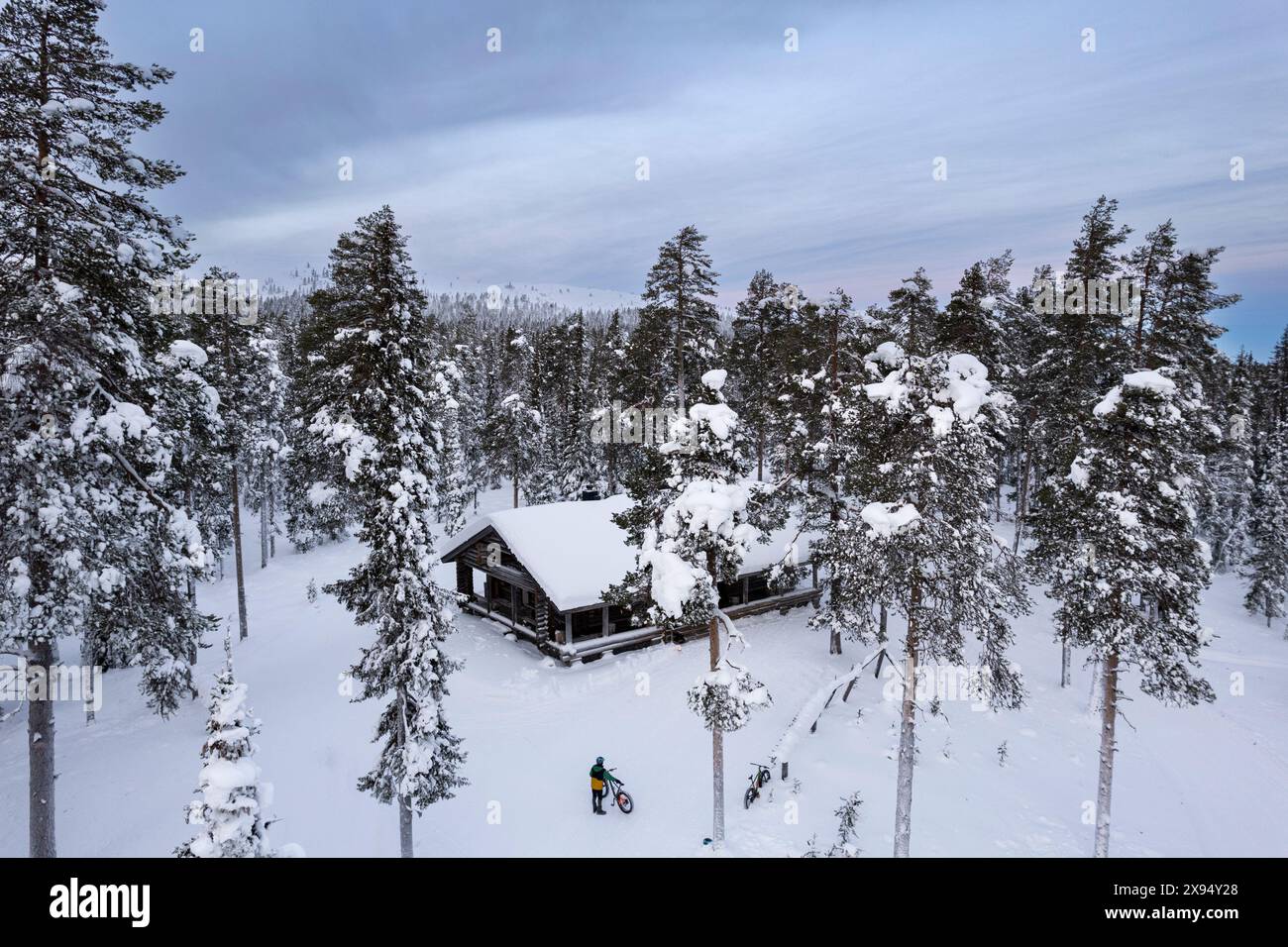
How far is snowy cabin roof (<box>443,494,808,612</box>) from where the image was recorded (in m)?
24.0

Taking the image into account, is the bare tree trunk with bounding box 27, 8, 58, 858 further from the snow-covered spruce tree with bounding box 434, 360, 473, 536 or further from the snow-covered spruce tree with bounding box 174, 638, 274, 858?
the snow-covered spruce tree with bounding box 434, 360, 473, 536

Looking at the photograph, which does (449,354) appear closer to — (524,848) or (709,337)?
(709,337)

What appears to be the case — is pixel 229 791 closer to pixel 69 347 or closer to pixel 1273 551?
pixel 69 347

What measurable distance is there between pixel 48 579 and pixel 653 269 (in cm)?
1720

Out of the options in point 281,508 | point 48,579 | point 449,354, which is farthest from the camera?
point 449,354

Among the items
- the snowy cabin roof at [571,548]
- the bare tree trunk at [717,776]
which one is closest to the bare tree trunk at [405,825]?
the bare tree trunk at [717,776]

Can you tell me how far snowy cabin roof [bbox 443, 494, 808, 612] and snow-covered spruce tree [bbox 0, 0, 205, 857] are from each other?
14059 millimetres

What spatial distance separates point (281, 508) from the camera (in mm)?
51594

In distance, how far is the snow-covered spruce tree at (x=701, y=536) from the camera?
1245 cm

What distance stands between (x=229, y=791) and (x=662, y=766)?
1234 centimetres

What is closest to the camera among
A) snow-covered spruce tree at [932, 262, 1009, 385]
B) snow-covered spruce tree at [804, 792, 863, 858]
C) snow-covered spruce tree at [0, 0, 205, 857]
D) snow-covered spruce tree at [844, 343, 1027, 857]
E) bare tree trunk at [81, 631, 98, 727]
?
snow-covered spruce tree at [0, 0, 205, 857]

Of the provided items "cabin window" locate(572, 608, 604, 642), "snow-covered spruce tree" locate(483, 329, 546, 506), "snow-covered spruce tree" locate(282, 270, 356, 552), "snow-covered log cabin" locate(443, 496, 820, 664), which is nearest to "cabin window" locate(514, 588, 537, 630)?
"snow-covered log cabin" locate(443, 496, 820, 664)

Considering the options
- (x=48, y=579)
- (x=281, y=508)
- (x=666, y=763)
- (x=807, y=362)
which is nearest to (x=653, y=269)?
(x=807, y=362)

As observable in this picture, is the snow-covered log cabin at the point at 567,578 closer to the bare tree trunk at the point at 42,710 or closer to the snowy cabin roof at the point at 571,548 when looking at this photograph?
the snowy cabin roof at the point at 571,548
